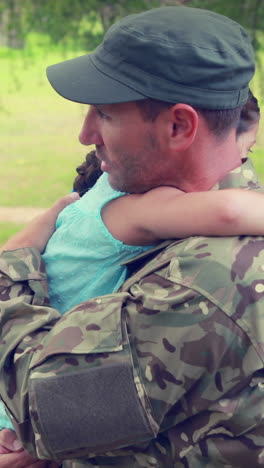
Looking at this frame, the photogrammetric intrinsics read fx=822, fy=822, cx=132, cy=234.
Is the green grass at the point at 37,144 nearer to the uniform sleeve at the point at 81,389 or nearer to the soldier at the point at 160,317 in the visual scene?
the soldier at the point at 160,317

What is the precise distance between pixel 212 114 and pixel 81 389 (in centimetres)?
68

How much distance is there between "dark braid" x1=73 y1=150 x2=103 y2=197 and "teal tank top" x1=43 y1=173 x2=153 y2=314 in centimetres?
19

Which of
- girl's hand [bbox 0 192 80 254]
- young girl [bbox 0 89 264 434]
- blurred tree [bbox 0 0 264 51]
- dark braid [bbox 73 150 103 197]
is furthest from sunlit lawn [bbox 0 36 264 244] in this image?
young girl [bbox 0 89 264 434]

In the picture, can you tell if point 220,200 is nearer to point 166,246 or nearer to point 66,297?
point 166,246

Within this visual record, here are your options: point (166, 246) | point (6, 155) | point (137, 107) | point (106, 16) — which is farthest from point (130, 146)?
point (6, 155)

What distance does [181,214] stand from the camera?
71.6 inches

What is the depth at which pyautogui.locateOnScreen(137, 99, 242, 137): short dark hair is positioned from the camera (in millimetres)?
1842

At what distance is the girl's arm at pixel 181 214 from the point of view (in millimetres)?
1765

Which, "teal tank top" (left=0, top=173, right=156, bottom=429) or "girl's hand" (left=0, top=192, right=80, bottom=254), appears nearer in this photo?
"teal tank top" (left=0, top=173, right=156, bottom=429)

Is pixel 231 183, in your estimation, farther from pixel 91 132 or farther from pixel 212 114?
pixel 91 132

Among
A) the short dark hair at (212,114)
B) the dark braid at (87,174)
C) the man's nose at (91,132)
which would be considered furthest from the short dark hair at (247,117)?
the dark braid at (87,174)

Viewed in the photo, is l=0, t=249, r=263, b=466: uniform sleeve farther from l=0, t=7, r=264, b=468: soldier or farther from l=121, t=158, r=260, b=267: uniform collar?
l=121, t=158, r=260, b=267: uniform collar

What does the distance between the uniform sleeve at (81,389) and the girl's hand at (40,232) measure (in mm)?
409

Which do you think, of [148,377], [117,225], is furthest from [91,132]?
[148,377]
